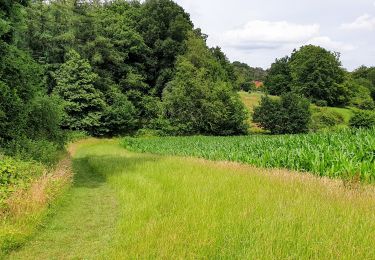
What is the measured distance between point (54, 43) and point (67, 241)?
1785 inches

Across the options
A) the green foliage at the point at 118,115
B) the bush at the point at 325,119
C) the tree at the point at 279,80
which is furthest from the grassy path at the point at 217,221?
the tree at the point at 279,80

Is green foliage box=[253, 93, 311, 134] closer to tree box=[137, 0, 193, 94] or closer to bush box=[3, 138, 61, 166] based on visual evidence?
tree box=[137, 0, 193, 94]

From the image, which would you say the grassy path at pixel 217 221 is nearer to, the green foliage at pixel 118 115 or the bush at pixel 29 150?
the bush at pixel 29 150

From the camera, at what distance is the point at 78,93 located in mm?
47031

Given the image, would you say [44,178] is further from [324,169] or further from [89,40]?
[89,40]

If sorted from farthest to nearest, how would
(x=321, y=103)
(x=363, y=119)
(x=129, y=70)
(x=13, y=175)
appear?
1. (x=321, y=103)
2. (x=363, y=119)
3. (x=129, y=70)
4. (x=13, y=175)

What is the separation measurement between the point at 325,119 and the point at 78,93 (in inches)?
1711

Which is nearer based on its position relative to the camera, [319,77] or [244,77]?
[319,77]

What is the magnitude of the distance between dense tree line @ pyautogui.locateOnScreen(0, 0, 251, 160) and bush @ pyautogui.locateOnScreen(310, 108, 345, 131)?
15.6 m

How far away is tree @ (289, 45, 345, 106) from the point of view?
84.6 m

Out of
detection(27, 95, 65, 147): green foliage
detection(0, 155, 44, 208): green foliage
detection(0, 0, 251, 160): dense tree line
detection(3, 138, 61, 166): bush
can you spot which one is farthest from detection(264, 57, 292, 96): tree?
detection(0, 155, 44, 208): green foliage

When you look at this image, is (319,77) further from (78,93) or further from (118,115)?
(78,93)

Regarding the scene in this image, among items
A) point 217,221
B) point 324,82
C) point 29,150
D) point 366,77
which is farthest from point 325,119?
point 217,221

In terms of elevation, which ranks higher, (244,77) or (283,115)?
(244,77)
